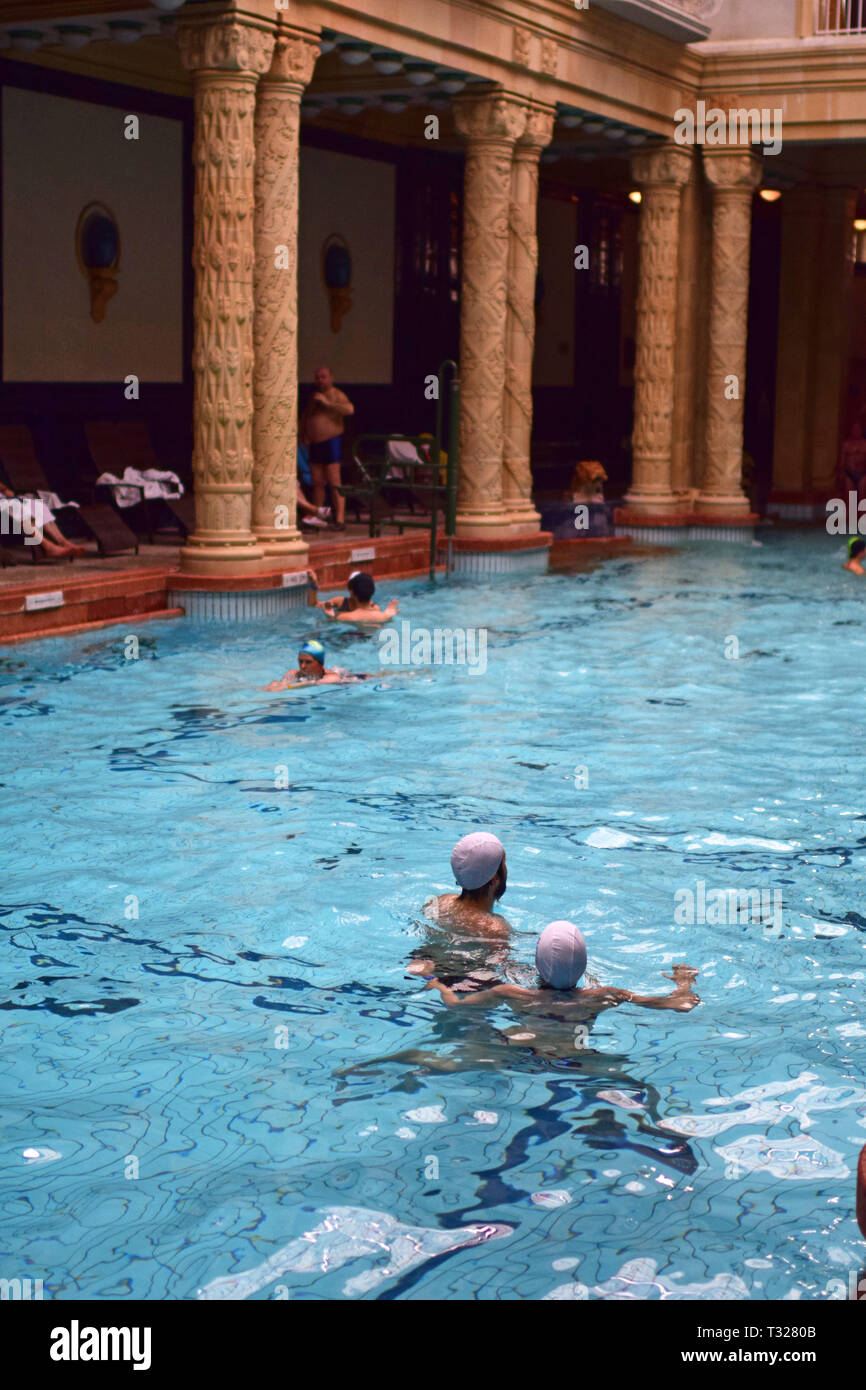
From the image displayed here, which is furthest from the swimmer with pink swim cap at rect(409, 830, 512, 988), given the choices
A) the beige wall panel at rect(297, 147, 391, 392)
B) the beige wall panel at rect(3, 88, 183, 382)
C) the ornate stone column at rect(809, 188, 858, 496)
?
the ornate stone column at rect(809, 188, 858, 496)

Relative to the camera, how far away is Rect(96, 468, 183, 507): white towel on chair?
15.5 metres

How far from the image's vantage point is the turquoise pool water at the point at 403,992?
439 cm

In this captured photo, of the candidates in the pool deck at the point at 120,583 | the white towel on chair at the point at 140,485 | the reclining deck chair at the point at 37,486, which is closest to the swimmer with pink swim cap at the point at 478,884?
the pool deck at the point at 120,583

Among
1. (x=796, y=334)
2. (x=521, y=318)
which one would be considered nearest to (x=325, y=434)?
(x=521, y=318)

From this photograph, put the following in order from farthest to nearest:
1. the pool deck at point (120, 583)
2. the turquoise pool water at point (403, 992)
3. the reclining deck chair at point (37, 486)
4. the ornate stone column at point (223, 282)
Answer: the reclining deck chair at point (37, 486) → the ornate stone column at point (223, 282) → the pool deck at point (120, 583) → the turquoise pool water at point (403, 992)

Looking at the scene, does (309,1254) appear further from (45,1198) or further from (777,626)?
(777,626)

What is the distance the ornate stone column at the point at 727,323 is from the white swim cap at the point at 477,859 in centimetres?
1751

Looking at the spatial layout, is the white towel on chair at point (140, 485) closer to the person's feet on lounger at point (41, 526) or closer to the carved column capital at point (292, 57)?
the person's feet on lounger at point (41, 526)

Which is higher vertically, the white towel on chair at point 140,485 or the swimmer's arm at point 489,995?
the white towel on chair at point 140,485

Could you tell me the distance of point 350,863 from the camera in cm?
762

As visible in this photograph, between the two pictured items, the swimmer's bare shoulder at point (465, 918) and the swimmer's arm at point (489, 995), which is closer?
the swimmer's arm at point (489, 995)

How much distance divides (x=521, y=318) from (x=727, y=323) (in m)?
5.28

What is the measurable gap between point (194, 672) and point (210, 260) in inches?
143
